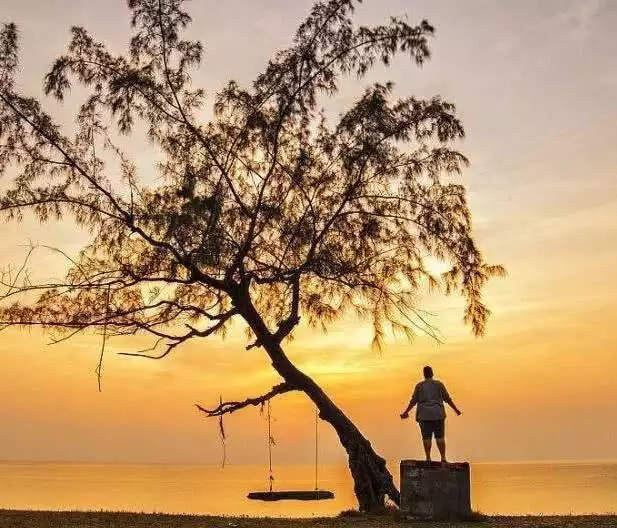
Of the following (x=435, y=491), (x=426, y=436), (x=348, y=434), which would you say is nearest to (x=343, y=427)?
(x=348, y=434)

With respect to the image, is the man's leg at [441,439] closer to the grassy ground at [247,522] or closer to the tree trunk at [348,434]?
the grassy ground at [247,522]

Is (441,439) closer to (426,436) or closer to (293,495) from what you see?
(426,436)

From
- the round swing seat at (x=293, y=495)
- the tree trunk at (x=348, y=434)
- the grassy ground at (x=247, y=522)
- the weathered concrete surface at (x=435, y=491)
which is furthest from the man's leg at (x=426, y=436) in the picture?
the round swing seat at (x=293, y=495)

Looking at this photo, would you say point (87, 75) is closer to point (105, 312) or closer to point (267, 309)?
point (105, 312)

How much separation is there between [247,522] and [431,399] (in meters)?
4.13

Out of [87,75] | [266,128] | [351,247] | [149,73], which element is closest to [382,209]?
[351,247]

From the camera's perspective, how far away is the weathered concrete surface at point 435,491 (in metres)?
14.8

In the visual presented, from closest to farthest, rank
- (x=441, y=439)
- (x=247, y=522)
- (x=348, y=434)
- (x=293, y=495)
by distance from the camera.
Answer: (x=247, y=522) → (x=441, y=439) → (x=348, y=434) → (x=293, y=495)

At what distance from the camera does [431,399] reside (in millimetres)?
15703

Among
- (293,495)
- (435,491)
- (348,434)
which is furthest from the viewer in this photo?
(293,495)

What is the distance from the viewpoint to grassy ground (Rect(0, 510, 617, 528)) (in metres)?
14.2

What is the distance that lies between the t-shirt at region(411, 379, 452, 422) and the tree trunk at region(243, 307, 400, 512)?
103 inches

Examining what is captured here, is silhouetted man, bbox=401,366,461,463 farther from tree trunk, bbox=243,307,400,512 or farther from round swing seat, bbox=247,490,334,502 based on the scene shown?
round swing seat, bbox=247,490,334,502

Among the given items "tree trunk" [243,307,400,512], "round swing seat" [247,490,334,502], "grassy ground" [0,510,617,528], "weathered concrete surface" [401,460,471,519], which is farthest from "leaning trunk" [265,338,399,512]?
"round swing seat" [247,490,334,502]
